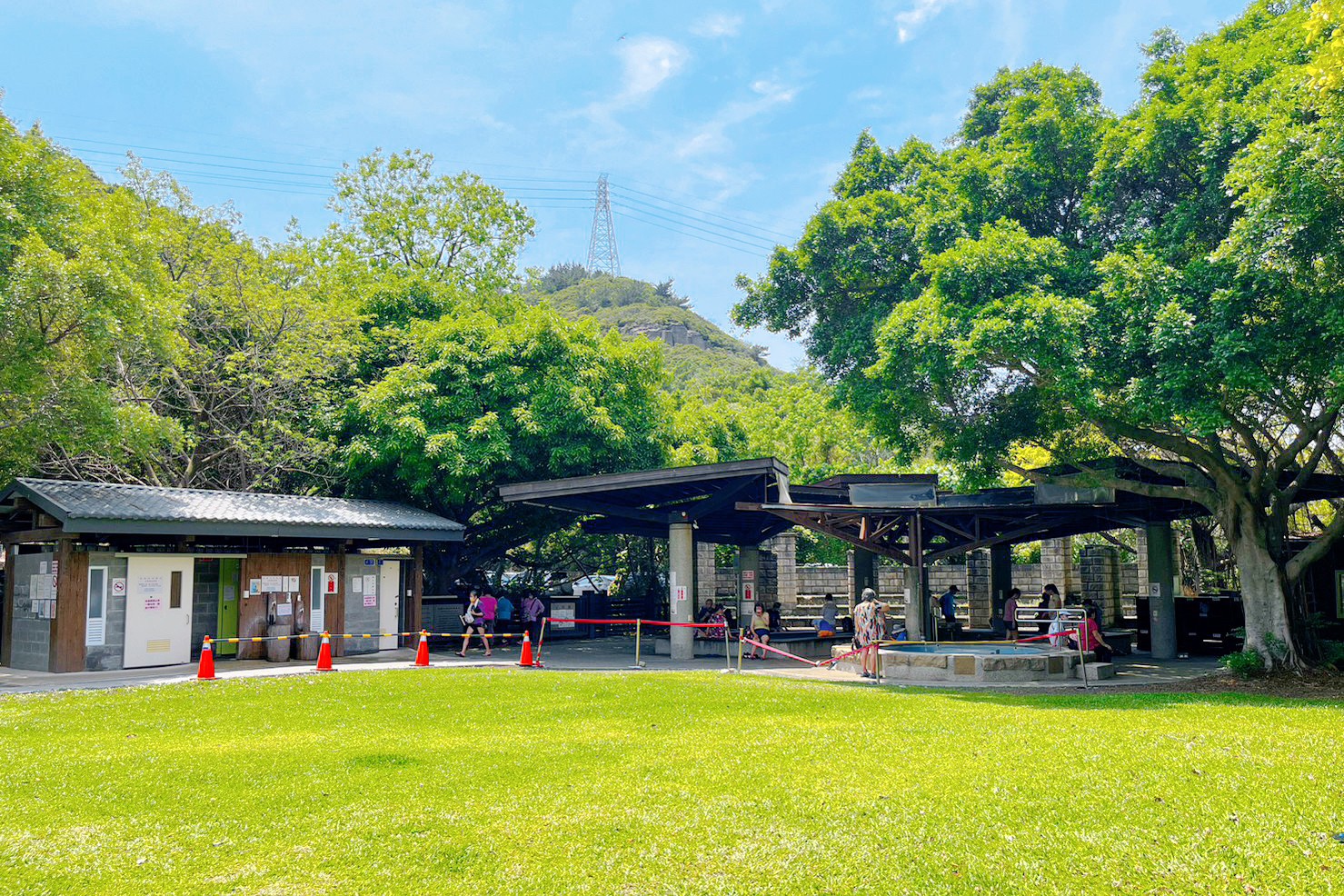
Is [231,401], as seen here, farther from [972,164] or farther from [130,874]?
[130,874]

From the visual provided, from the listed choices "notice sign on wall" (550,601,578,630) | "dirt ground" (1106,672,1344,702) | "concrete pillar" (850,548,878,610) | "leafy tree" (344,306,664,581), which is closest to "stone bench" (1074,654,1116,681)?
"dirt ground" (1106,672,1344,702)

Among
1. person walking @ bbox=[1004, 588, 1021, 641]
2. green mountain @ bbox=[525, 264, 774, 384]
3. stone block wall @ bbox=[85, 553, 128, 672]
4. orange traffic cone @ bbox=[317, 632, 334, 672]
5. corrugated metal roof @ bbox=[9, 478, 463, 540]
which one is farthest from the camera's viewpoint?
green mountain @ bbox=[525, 264, 774, 384]

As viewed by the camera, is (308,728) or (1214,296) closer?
(308,728)

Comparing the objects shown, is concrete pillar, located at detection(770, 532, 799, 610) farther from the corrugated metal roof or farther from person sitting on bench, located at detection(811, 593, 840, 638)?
the corrugated metal roof

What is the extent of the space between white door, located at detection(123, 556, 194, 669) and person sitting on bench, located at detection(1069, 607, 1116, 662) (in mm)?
15830

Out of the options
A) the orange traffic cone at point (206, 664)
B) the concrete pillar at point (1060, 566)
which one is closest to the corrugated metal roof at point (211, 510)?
the orange traffic cone at point (206, 664)

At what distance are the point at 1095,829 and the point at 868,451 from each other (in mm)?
35471

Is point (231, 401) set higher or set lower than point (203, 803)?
higher

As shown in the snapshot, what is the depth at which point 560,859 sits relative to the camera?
237 inches

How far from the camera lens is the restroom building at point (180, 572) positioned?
53.5 feet

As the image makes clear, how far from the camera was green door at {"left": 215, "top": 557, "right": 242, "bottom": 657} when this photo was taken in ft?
63.7

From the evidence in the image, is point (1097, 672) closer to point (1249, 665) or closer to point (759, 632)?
point (1249, 665)

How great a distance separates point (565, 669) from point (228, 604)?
22.6 ft

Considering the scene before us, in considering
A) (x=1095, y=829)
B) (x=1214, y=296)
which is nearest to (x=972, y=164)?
(x=1214, y=296)
